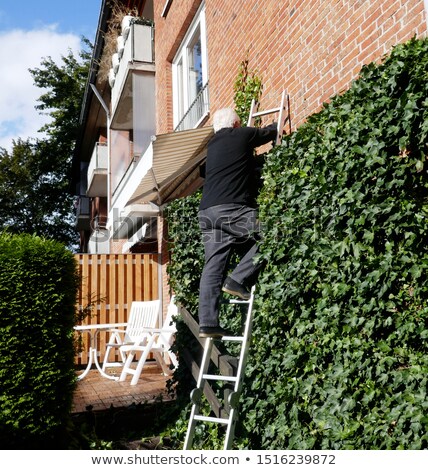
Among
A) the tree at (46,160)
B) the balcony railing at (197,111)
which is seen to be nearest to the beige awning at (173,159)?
the balcony railing at (197,111)

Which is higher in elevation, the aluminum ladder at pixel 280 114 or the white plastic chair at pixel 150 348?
the aluminum ladder at pixel 280 114

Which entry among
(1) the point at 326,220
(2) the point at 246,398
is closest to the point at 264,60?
(1) the point at 326,220

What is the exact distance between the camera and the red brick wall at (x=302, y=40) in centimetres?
410

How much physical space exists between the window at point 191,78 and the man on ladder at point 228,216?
4.03 metres

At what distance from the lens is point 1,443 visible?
4.83 m

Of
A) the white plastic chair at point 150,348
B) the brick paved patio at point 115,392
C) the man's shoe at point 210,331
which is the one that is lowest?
the brick paved patio at point 115,392

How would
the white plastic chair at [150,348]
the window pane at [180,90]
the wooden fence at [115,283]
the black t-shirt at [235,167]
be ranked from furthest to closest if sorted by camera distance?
the wooden fence at [115,283] → the window pane at [180,90] → the white plastic chair at [150,348] → the black t-shirt at [235,167]

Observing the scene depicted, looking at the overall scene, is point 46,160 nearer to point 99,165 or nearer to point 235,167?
point 99,165

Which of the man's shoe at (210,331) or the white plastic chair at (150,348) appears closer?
the man's shoe at (210,331)

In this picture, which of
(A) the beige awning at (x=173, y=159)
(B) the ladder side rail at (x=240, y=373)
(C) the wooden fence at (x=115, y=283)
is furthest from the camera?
(C) the wooden fence at (x=115, y=283)

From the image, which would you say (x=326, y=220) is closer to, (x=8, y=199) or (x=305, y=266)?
(x=305, y=266)

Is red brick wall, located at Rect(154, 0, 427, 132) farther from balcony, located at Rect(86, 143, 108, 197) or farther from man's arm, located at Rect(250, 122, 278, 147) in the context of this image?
balcony, located at Rect(86, 143, 108, 197)

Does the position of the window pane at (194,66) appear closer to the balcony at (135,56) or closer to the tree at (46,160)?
the balcony at (135,56)

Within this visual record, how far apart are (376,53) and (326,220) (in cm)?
151
